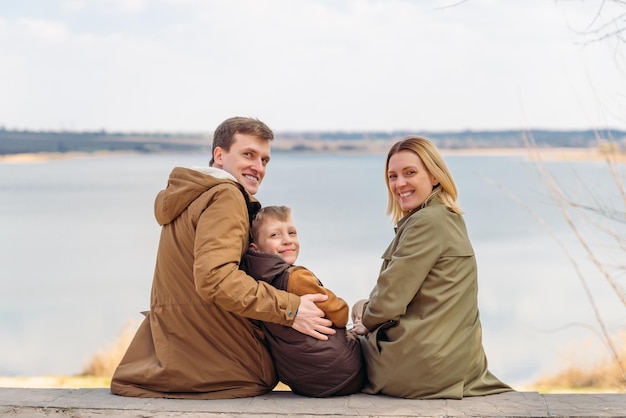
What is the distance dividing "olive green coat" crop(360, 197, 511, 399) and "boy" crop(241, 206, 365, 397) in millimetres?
119

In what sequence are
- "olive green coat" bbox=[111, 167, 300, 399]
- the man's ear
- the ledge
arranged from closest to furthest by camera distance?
the ledge
"olive green coat" bbox=[111, 167, 300, 399]
the man's ear

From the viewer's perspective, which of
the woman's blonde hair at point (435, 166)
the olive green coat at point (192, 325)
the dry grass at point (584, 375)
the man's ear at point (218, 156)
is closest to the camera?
the olive green coat at point (192, 325)

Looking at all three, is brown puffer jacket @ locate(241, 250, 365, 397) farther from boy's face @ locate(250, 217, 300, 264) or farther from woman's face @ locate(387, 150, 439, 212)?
woman's face @ locate(387, 150, 439, 212)

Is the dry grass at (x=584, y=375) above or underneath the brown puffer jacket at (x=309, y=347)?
underneath

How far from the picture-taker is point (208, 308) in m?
3.57

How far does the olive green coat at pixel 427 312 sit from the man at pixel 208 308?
262mm

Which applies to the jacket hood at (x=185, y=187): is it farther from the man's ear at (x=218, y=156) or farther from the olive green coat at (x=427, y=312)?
the olive green coat at (x=427, y=312)

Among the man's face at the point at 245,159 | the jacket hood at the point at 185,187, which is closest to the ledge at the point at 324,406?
the jacket hood at the point at 185,187

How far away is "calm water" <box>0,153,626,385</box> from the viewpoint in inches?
449

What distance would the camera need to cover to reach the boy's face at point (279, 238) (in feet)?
11.5

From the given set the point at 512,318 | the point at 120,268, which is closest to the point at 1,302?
the point at 120,268

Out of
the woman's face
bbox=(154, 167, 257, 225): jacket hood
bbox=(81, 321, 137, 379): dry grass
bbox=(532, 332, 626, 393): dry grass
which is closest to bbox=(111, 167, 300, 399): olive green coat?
bbox=(154, 167, 257, 225): jacket hood

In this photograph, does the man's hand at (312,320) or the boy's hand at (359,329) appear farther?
the boy's hand at (359,329)

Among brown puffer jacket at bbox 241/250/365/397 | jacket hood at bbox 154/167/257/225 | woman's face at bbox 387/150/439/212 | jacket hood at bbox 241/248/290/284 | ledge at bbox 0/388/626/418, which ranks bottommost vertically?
ledge at bbox 0/388/626/418
